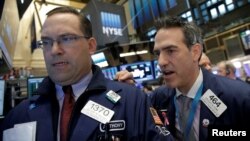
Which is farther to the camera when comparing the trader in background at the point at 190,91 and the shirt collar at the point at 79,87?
the trader in background at the point at 190,91

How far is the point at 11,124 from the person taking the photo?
5.13 ft

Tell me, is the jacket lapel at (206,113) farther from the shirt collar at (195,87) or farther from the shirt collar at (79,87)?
the shirt collar at (79,87)

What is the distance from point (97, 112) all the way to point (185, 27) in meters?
1.12

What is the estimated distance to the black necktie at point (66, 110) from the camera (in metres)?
1.43

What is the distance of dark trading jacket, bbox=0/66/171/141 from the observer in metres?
1.39

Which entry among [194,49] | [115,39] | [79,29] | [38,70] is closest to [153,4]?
[115,39]

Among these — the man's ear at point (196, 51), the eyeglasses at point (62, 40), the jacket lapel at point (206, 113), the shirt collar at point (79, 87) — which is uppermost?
the eyeglasses at point (62, 40)

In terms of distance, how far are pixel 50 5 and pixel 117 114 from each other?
6.99 meters

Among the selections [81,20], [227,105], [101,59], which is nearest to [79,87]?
[81,20]

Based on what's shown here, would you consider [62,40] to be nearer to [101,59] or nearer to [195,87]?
[195,87]

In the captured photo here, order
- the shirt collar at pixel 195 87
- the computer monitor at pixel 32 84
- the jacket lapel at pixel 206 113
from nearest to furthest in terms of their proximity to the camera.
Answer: the jacket lapel at pixel 206 113 < the shirt collar at pixel 195 87 < the computer monitor at pixel 32 84

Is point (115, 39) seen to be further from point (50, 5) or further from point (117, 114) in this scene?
point (117, 114)

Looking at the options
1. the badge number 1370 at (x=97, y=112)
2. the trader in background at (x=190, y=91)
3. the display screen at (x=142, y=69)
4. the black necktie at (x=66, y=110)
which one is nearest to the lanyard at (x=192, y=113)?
the trader in background at (x=190, y=91)

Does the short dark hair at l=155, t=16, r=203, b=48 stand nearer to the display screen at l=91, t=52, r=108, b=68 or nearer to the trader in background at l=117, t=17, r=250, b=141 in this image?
the trader in background at l=117, t=17, r=250, b=141
